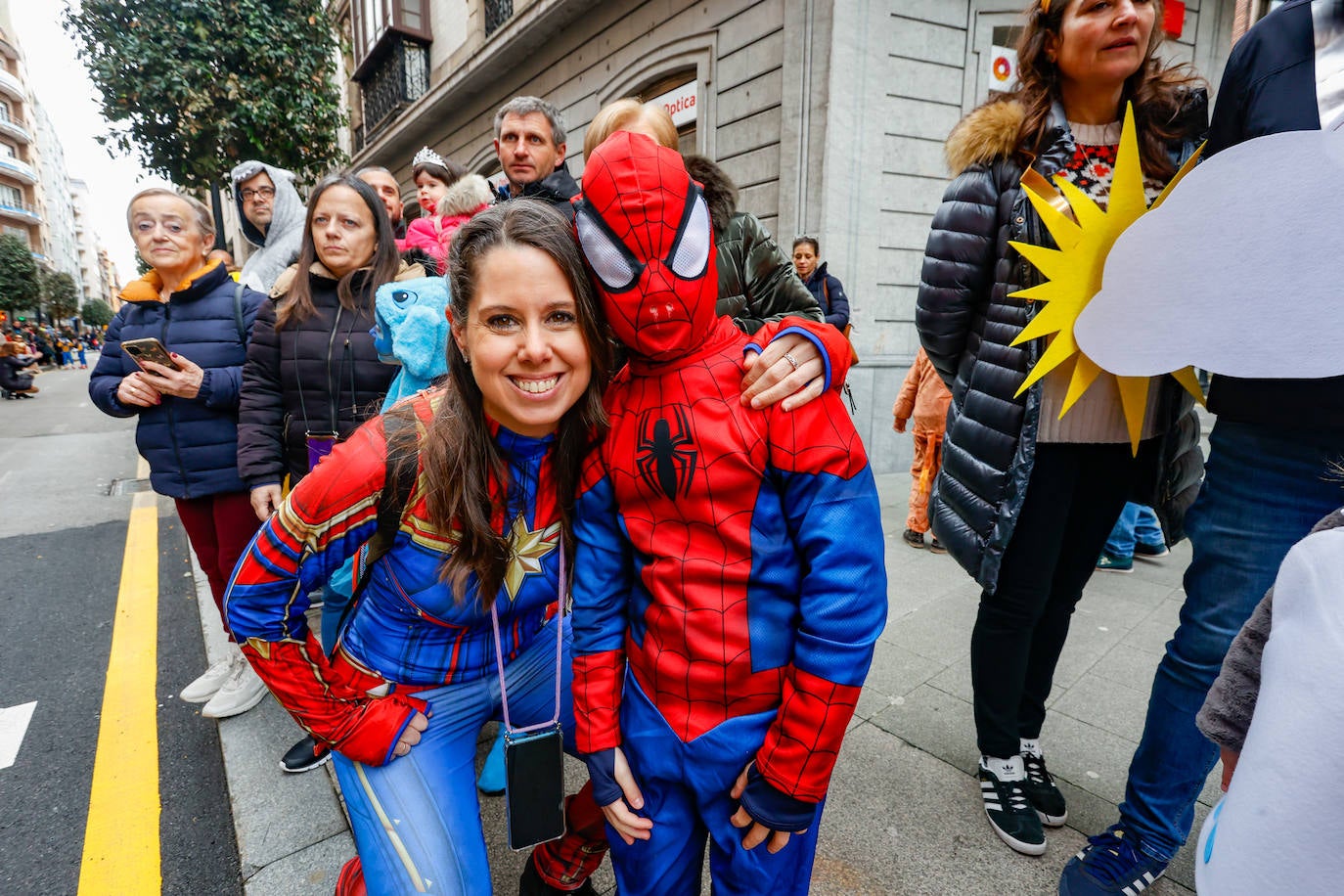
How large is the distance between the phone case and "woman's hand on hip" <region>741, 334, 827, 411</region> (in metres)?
0.96

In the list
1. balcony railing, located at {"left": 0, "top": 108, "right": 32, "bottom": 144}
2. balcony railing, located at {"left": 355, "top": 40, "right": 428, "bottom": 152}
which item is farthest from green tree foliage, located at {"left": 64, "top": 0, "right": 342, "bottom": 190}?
balcony railing, located at {"left": 0, "top": 108, "right": 32, "bottom": 144}

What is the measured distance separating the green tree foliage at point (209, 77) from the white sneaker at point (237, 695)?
678 cm

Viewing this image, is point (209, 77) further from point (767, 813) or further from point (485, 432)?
point (767, 813)

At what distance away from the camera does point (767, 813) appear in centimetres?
123

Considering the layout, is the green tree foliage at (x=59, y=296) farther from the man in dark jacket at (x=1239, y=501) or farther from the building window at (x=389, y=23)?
the man in dark jacket at (x=1239, y=501)

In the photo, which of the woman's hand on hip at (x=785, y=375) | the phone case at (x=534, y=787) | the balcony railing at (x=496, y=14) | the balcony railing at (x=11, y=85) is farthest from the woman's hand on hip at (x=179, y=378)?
the balcony railing at (x=11, y=85)

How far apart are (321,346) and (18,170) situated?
75129mm

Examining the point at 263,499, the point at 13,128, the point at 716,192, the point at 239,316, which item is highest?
the point at 13,128

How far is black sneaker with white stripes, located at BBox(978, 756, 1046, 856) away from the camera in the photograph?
1902mm

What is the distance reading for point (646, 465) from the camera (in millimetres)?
1312

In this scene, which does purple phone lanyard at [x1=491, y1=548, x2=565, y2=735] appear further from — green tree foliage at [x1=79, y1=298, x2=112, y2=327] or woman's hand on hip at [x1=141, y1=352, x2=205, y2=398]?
green tree foliage at [x1=79, y1=298, x2=112, y2=327]

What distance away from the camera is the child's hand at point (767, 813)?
1230 mm

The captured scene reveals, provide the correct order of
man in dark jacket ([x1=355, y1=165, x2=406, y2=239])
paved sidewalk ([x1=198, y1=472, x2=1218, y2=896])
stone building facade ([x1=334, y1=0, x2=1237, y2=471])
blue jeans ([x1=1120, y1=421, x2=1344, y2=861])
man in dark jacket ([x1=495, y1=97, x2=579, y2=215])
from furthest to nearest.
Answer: stone building facade ([x1=334, y1=0, x2=1237, y2=471]), man in dark jacket ([x1=355, y1=165, x2=406, y2=239]), man in dark jacket ([x1=495, y1=97, x2=579, y2=215]), paved sidewalk ([x1=198, y1=472, x2=1218, y2=896]), blue jeans ([x1=1120, y1=421, x2=1344, y2=861])

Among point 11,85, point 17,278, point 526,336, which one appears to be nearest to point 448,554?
point 526,336
